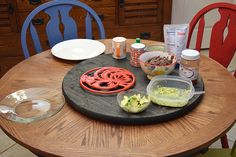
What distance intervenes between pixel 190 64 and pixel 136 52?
0.87 feet

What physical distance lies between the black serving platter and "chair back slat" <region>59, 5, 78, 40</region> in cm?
61

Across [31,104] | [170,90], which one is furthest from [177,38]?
[31,104]

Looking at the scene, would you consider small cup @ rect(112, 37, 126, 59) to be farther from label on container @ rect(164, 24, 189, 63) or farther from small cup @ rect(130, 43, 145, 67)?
label on container @ rect(164, 24, 189, 63)

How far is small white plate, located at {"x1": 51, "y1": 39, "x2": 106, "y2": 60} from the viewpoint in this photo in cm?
148

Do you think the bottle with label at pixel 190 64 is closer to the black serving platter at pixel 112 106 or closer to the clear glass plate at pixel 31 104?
the black serving platter at pixel 112 106

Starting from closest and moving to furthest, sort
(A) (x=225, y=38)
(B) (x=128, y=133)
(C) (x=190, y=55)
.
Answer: (B) (x=128, y=133), (C) (x=190, y=55), (A) (x=225, y=38)

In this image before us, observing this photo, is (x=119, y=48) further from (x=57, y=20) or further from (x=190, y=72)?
(x=57, y=20)

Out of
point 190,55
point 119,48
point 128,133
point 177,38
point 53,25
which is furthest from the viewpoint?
point 53,25

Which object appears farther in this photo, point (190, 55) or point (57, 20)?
point (57, 20)

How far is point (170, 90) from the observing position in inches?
44.1

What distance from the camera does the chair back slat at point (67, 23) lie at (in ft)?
5.88

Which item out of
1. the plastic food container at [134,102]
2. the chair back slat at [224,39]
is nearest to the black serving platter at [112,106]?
the plastic food container at [134,102]

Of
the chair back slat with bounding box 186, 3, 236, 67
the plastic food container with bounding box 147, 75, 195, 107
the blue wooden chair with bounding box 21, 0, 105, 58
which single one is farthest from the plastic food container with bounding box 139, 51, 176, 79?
the blue wooden chair with bounding box 21, 0, 105, 58

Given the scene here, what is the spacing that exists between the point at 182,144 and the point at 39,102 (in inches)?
22.7
